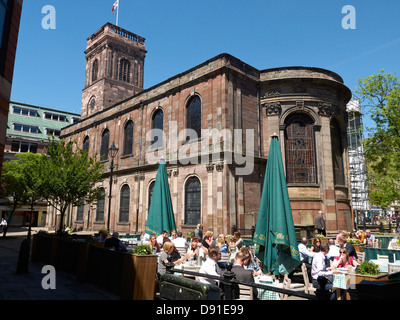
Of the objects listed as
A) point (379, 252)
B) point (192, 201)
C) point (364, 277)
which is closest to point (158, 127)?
point (192, 201)

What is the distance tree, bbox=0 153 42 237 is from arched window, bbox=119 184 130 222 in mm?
6553

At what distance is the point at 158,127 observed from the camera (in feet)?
79.5

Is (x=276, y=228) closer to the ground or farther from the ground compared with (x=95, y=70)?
closer to the ground

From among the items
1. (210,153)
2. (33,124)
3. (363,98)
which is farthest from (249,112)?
(33,124)

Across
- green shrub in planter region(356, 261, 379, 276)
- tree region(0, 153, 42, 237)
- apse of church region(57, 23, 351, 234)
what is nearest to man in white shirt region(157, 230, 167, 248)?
green shrub in planter region(356, 261, 379, 276)

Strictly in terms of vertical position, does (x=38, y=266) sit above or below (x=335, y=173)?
below

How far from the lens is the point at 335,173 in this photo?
2189cm

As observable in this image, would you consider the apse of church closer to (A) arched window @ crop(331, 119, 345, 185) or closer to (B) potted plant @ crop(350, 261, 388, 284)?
(A) arched window @ crop(331, 119, 345, 185)

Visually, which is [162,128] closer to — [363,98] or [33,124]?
[363,98]

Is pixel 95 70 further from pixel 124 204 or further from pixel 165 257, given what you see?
pixel 165 257

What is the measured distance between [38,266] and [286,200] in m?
8.82

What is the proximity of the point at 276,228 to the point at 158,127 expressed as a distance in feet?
60.0

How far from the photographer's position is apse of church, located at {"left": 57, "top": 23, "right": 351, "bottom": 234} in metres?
19.0

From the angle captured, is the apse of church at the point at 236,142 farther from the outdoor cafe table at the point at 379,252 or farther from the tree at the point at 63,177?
the outdoor cafe table at the point at 379,252
